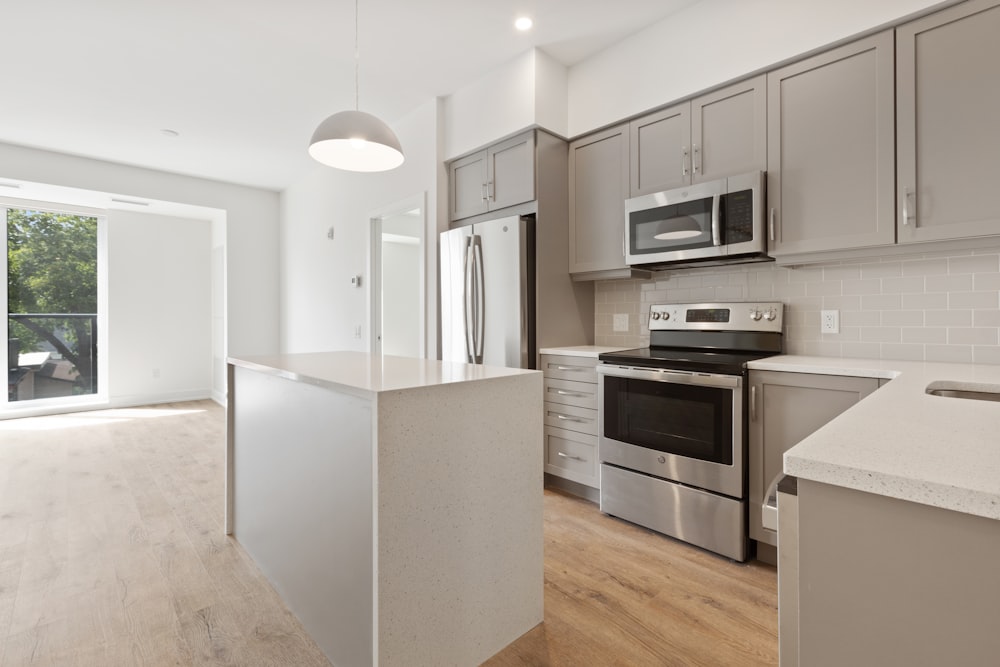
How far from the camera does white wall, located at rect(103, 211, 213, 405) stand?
5918 mm

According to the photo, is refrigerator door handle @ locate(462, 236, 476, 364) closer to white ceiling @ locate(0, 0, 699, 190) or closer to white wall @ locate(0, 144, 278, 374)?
white ceiling @ locate(0, 0, 699, 190)

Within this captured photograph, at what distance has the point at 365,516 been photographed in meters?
1.39

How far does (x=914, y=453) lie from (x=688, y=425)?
177cm

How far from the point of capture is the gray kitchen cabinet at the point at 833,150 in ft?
6.87

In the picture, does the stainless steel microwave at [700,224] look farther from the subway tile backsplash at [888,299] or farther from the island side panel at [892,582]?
the island side panel at [892,582]

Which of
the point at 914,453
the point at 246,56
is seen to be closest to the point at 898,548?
the point at 914,453

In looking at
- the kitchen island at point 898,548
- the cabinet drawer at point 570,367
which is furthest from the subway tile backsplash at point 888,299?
the kitchen island at point 898,548

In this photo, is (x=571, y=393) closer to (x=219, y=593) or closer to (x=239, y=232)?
(x=219, y=593)

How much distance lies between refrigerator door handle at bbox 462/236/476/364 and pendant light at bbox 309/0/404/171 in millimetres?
1028

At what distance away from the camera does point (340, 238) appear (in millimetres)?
5047

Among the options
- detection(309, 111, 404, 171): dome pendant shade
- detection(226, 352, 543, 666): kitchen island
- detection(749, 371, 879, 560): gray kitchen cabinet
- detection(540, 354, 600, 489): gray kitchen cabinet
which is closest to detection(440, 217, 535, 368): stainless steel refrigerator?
detection(540, 354, 600, 489): gray kitchen cabinet

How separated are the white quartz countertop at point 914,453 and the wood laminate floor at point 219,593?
1.09 metres

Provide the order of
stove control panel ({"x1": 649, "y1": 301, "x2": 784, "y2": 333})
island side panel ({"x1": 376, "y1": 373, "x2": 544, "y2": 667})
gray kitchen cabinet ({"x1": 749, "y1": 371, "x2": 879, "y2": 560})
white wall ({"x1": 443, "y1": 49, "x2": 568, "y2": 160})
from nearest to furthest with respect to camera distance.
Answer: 1. island side panel ({"x1": 376, "y1": 373, "x2": 544, "y2": 667})
2. gray kitchen cabinet ({"x1": 749, "y1": 371, "x2": 879, "y2": 560})
3. stove control panel ({"x1": 649, "y1": 301, "x2": 784, "y2": 333})
4. white wall ({"x1": 443, "y1": 49, "x2": 568, "y2": 160})

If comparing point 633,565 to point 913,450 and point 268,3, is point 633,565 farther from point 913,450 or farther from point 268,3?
point 268,3
